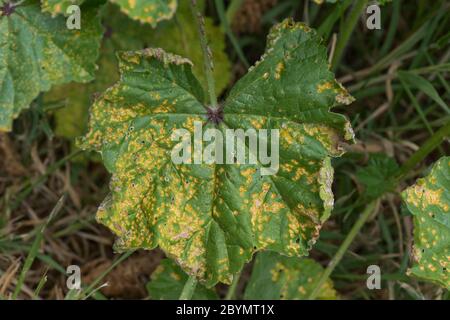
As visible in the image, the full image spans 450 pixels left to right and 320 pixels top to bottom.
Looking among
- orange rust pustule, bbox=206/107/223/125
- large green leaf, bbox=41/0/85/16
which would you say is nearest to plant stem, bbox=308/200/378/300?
orange rust pustule, bbox=206/107/223/125

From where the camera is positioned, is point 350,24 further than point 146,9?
Yes

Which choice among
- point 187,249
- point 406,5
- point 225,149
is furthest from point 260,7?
point 187,249

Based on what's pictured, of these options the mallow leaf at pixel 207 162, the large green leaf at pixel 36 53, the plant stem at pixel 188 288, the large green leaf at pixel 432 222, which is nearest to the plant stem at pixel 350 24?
the mallow leaf at pixel 207 162

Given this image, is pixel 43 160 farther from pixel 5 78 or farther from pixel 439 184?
pixel 439 184

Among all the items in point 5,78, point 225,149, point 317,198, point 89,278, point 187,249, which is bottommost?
point 89,278

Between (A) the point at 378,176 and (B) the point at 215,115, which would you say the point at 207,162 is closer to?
(B) the point at 215,115

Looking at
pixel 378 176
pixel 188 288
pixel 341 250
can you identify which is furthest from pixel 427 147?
pixel 188 288
